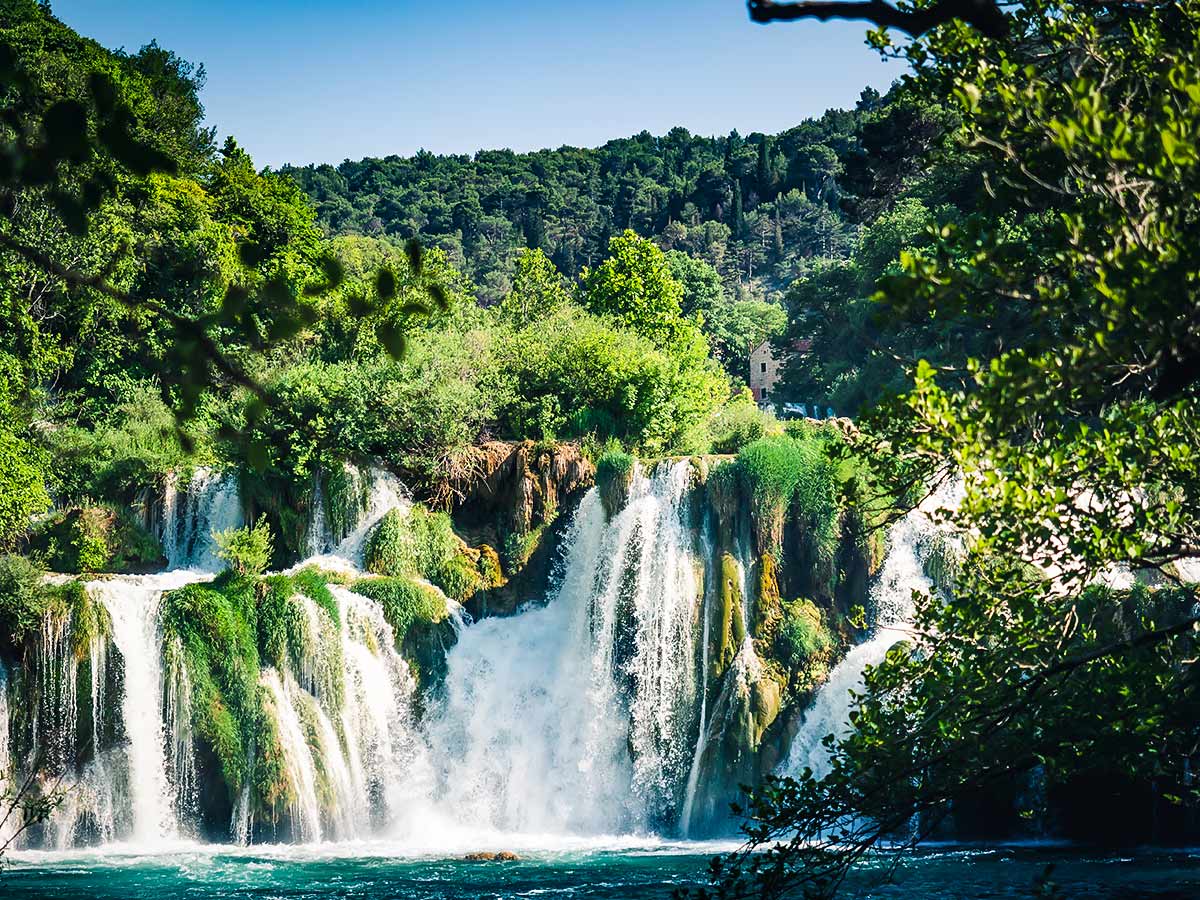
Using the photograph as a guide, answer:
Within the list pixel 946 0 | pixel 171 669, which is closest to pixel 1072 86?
pixel 946 0

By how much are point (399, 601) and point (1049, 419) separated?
610 inches

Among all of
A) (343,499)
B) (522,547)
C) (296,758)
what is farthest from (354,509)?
(296,758)

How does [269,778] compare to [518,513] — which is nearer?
[269,778]

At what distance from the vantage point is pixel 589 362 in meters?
25.7

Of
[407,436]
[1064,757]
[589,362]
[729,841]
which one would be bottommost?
[729,841]

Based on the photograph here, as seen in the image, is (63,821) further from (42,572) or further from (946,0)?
(946,0)

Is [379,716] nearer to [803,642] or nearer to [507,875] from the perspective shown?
[507,875]

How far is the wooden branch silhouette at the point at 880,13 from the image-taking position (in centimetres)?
368

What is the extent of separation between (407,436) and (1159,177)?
19.4m

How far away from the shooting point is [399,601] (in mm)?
21156

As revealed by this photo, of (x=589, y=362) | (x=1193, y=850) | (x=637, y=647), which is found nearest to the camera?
(x=1193, y=850)

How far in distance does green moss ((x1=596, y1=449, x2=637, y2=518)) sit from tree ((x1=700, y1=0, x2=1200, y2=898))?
39.4ft

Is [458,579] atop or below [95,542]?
below

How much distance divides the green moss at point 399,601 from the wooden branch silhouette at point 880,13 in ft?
59.1
